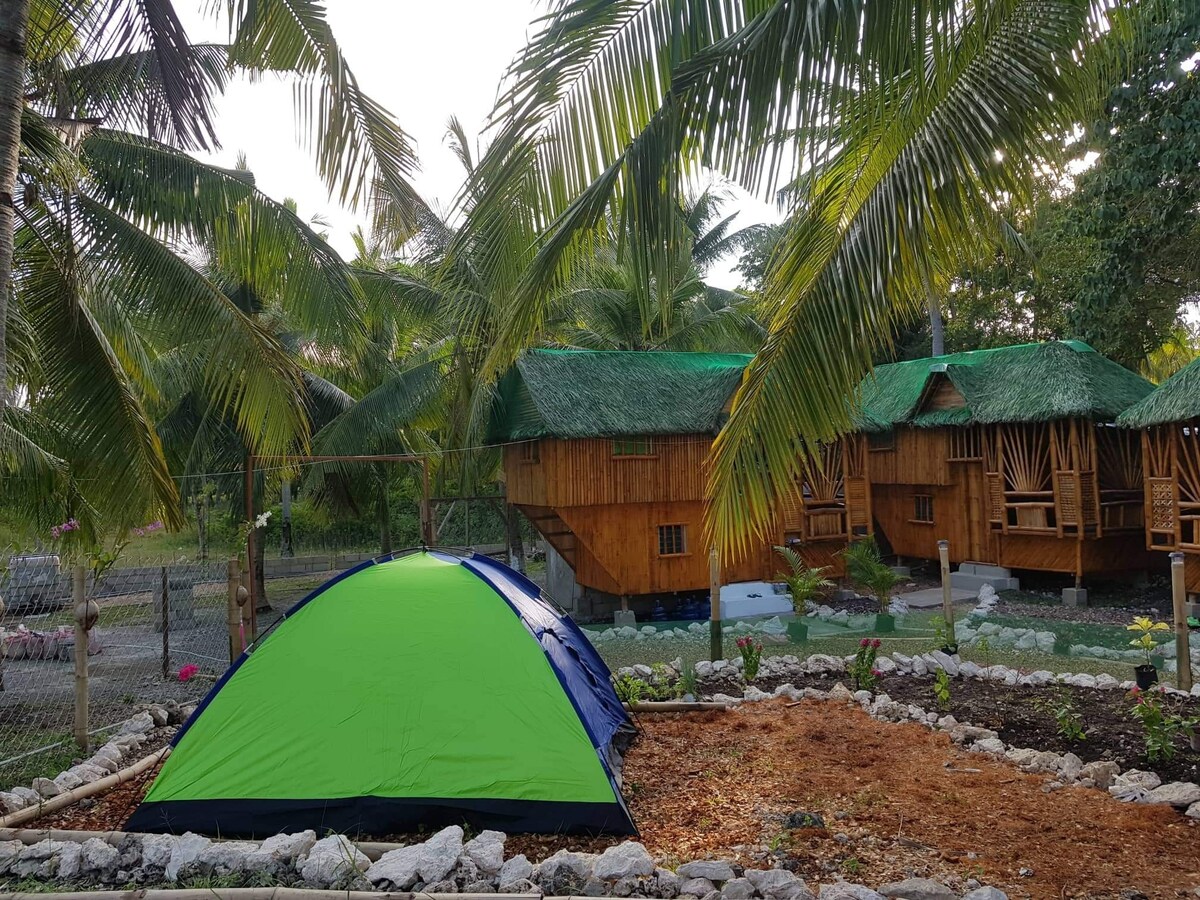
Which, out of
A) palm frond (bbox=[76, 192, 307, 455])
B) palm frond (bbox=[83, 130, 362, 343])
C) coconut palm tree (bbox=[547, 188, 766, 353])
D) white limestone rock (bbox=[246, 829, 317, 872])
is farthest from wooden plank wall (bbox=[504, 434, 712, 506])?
white limestone rock (bbox=[246, 829, 317, 872])

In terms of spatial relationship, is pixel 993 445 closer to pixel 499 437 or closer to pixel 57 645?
pixel 499 437

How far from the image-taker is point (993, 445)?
17312 millimetres

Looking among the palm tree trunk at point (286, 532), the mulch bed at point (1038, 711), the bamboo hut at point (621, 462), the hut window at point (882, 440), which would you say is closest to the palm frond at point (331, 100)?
the mulch bed at point (1038, 711)

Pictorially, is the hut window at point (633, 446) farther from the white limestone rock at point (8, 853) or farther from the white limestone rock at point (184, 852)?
the white limestone rock at point (8, 853)

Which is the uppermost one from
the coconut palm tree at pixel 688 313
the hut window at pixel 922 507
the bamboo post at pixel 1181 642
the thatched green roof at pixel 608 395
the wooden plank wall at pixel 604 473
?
the coconut palm tree at pixel 688 313

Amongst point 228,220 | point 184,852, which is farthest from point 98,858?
point 228,220

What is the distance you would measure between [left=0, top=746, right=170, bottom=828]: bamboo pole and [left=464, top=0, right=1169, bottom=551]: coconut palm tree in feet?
14.3

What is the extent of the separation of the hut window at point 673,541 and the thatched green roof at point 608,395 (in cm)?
183

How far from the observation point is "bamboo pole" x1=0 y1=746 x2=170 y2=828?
17.8 feet

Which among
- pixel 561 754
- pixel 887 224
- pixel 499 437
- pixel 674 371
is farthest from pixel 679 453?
pixel 887 224

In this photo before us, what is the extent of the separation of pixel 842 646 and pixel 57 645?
1077 cm

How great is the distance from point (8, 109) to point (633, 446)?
444 inches

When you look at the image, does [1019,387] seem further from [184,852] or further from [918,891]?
[184,852]

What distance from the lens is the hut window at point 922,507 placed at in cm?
1914
